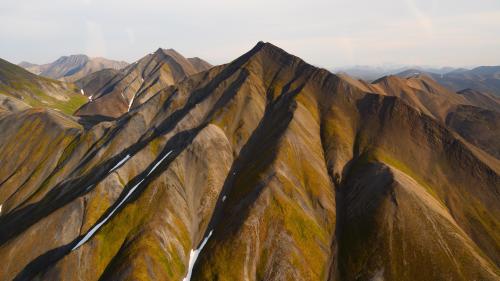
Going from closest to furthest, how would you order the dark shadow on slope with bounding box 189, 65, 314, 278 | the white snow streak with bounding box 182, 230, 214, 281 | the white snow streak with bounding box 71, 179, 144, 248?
the white snow streak with bounding box 182, 230, 214, 281 < the white snow streak with bounding box 71, 179, 144, 248 < the dark shadow on slope with bounding box 189, 65, 314, 278

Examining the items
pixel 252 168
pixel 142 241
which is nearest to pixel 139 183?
pixel 142 241

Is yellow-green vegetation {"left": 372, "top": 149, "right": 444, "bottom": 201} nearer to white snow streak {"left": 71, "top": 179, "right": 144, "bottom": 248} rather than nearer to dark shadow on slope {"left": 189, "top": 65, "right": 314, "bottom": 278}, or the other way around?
dark shadow on slope {"left": 189, "top": 65, "right": 314, "bottom": 278}

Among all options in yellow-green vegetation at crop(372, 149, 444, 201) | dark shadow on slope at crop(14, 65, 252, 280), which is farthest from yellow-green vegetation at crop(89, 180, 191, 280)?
yellow-green vegetation at crop(372, 149, 444, 201)

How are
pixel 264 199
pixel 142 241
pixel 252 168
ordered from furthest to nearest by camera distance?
pixel 252 168 → pixel 264 199 → pixel 142 241

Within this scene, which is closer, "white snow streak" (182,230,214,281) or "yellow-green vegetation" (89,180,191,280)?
"yellow-green vegetation" (89,180,191,280)

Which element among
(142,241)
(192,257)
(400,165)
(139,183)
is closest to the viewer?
(142,241)

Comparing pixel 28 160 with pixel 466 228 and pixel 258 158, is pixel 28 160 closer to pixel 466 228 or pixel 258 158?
pixel 258 158

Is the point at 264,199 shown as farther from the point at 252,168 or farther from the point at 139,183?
the point at 139,183

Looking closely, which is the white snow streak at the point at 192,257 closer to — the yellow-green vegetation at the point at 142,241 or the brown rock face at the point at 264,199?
the brown rock face at the point at 264,199

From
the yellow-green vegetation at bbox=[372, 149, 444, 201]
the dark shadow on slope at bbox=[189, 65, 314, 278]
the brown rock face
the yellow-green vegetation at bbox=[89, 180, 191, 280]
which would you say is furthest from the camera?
the yellow-green vegetation at bbox=[372, 149, 444, 201]
